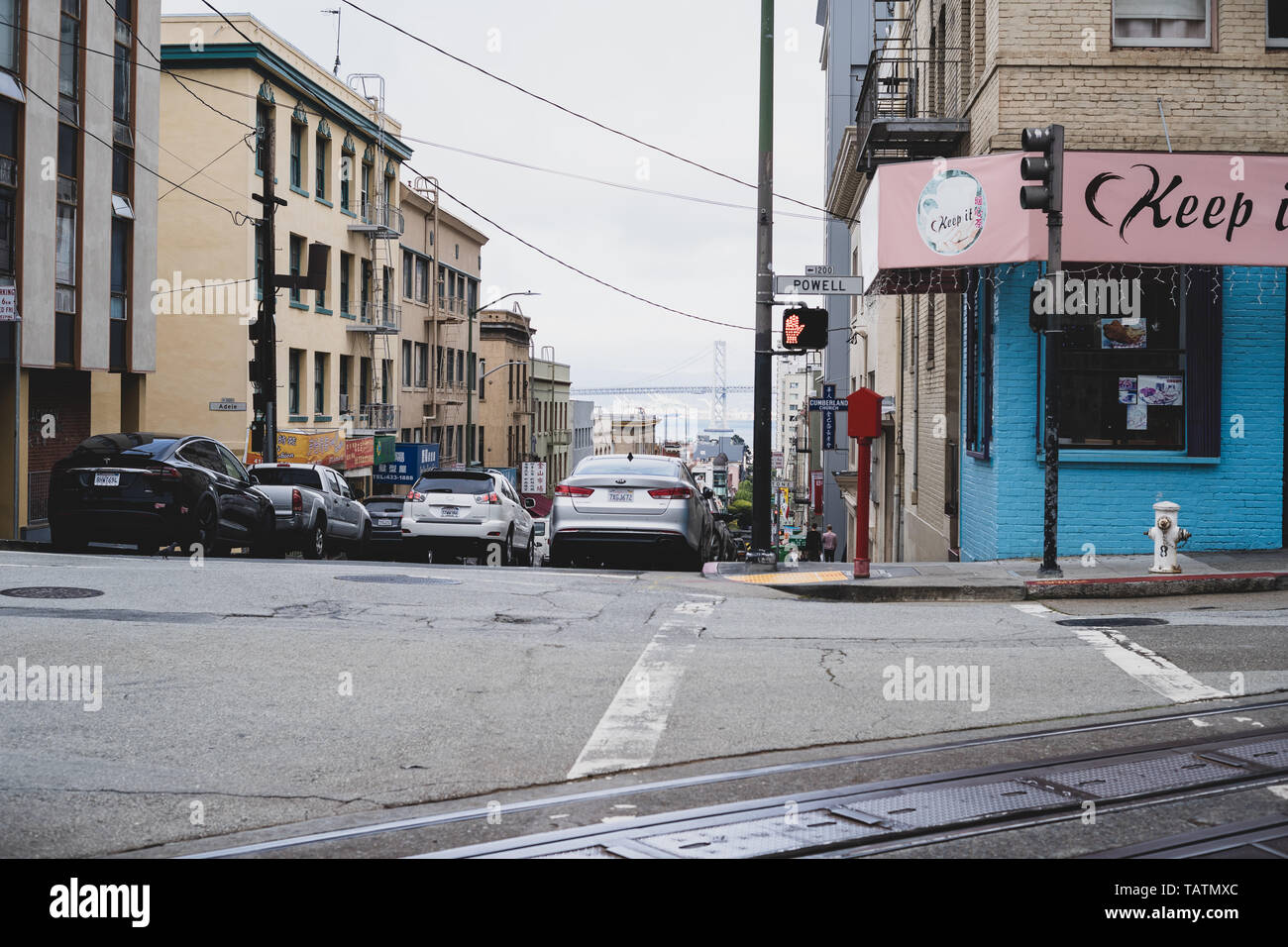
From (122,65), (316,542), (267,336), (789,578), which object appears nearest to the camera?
(789,578)

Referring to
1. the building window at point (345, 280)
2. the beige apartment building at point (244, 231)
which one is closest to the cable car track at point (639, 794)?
the beige apartment building at point (244, 231)

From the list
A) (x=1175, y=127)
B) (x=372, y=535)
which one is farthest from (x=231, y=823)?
(x=372, y=535)

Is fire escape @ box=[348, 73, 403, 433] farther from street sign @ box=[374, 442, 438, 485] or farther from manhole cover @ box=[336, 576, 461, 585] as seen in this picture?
manhole cover @ box=[336, 576, 461, 585]

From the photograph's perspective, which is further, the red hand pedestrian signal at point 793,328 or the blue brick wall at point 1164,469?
the blue brick wall at point 1164,469

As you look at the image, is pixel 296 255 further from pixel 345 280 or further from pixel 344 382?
pixel 344 382

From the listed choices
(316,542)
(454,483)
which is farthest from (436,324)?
(454,483)

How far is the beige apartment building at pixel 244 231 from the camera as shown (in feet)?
116

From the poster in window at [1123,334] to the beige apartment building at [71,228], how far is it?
18.7 meters

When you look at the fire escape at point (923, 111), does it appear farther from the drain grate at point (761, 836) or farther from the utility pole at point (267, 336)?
the utility pole at point (267, 336)

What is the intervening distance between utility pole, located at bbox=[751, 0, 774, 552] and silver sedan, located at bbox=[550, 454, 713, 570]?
1.14 m

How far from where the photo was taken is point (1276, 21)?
571 inches

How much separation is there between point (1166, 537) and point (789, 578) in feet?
12.7

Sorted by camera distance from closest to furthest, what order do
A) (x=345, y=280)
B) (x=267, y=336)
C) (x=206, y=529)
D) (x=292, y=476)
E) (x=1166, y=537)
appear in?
(x=1166, y=537) → (x=206, y=529) → (x=292, y=476) → (x=267, y=336) → (x=345, y=280)
